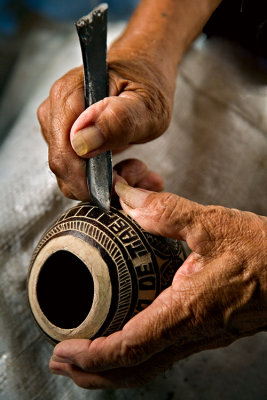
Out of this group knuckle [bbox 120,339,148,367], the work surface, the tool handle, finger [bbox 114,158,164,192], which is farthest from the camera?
the work surface

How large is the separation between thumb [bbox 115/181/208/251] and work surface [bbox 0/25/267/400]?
0.61 meters

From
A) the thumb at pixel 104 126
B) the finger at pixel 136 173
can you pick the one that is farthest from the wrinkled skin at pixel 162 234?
the finger at pixel 136 173

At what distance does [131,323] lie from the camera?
34.8 inches

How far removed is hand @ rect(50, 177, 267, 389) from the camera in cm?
84

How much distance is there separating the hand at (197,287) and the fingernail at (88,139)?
0.48 ft

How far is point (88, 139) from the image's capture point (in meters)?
0.83

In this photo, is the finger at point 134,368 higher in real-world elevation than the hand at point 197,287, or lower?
lower

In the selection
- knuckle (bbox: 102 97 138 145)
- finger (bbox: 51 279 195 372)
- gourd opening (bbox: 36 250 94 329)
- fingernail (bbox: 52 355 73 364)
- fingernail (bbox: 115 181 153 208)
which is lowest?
fingernail (bbox: 52 355 73 364)

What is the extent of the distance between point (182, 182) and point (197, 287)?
79 centimetres

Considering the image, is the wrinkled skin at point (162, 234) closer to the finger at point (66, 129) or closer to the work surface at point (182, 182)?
the finger at point (66, 129)

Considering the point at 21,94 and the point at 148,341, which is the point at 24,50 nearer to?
the point at 21,94

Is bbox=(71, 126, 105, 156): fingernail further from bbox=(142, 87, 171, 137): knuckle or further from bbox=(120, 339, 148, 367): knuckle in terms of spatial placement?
bbox=(120, 339, 148, 367): knuckle

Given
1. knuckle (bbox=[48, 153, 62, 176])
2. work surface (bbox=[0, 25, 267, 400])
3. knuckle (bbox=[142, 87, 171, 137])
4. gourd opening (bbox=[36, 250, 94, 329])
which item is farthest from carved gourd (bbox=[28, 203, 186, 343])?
work surface (bbox=[0, 25, 267, 400])

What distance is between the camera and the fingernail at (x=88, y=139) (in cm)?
83
